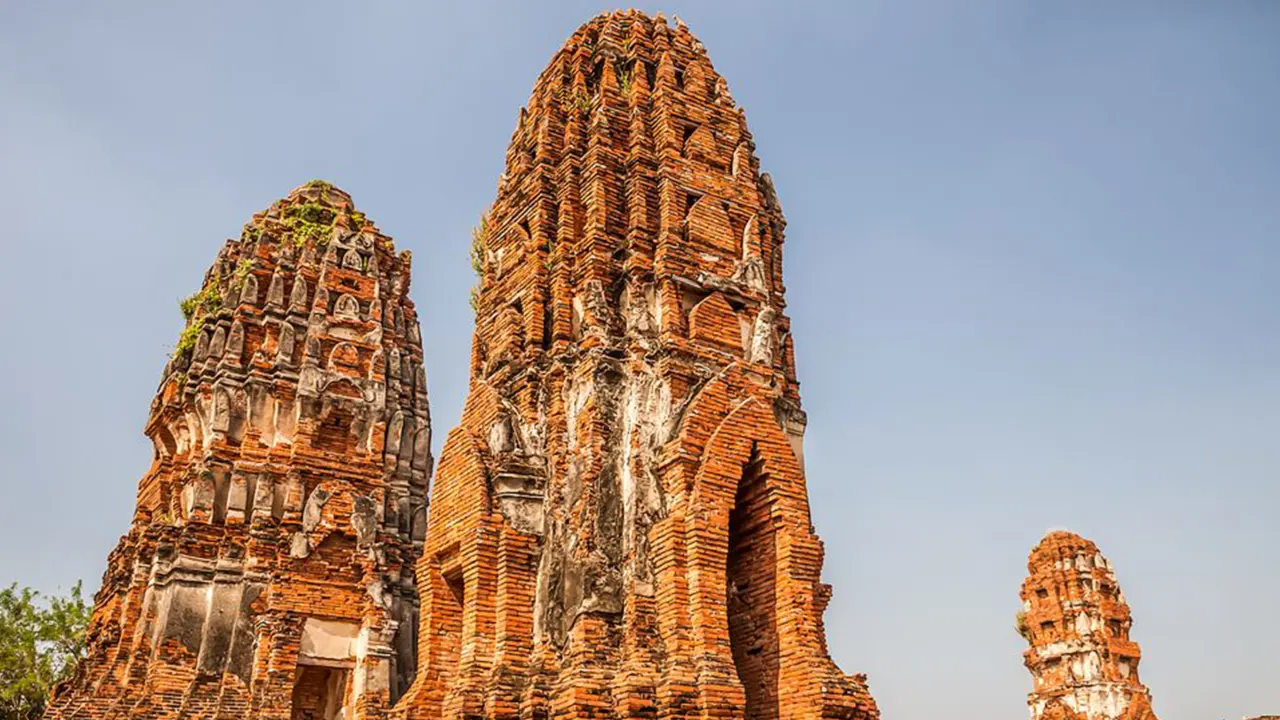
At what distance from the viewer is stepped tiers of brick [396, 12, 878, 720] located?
901 cm

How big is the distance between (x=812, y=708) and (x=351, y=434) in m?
14.6

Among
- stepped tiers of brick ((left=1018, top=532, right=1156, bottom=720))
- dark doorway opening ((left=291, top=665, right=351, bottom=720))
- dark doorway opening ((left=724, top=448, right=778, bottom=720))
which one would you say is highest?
stepped tiers of brick ((left=1018, top=532, right=1156, bottom=720))

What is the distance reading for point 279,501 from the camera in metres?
20.4

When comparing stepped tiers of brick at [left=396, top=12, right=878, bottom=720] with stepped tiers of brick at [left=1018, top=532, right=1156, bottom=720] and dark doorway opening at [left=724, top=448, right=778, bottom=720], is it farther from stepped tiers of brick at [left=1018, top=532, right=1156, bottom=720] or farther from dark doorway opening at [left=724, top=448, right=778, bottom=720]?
stepped tiers of brick at [left=1018, top=532, right=1156, bottom=720]

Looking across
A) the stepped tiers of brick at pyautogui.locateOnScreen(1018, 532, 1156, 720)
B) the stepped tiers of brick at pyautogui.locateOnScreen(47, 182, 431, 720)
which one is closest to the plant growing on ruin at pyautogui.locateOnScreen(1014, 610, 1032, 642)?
the stepped tiers of brick at pyautogui.locateOnScreen(1018, 532, 1156, 720)

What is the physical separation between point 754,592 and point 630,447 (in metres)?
1.63

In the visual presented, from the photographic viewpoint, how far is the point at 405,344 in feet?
77.1

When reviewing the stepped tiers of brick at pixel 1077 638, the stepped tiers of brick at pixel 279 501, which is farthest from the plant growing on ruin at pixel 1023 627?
the stepped tiers of brick at pixel 279 501

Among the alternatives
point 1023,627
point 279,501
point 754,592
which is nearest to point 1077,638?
point 1023,627

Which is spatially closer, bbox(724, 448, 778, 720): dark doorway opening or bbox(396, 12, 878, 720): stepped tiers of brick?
bbox(396, 12, 878, 720): stepped tiers of brick

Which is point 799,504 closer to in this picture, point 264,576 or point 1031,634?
point 264,576

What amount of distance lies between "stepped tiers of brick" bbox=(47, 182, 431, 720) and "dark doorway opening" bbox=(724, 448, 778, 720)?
31.9 ft

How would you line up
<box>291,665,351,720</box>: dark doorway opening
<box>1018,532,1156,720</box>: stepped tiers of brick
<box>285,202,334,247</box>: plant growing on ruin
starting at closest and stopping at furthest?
1. <box>291,665,351,720</box>: dark doorway opening
2. <box>285,202,334,247</box>: plant growing on ruin
3. <box>1018,532,1156,720</box>: stepped tiers of brick

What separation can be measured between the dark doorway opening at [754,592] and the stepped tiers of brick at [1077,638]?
17.9 m
